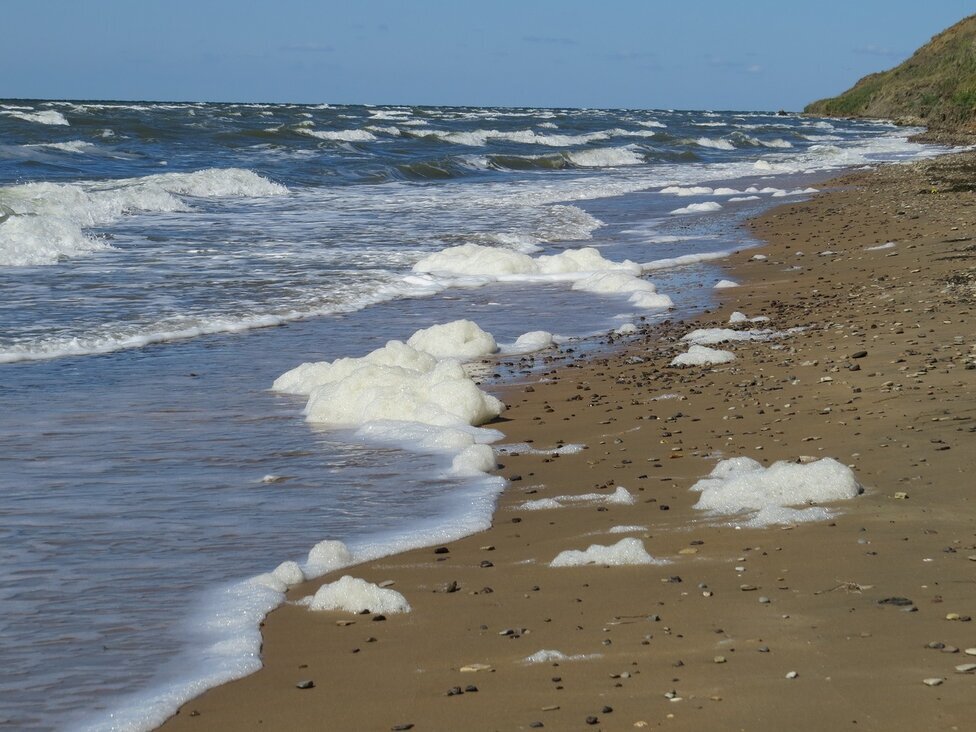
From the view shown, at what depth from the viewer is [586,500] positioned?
5840 mm

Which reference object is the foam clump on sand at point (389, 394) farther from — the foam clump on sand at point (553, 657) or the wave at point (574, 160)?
the wave at point (574, 160)

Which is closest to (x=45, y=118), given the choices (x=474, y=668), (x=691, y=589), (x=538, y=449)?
(x=538, y=449)

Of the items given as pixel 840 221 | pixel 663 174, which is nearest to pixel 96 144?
pixel 663 174

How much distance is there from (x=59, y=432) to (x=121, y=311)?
473cm

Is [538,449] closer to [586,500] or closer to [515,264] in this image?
[586,500]

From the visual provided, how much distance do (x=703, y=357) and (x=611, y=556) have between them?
4214 millimetres

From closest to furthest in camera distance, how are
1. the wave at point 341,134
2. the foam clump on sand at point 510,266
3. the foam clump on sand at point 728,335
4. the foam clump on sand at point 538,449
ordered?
the foam clump on sand at point 538,449 → the foam clump on sand at point 728,335 → the foam clump on sand at point 510,266 → the wave at point 341,134

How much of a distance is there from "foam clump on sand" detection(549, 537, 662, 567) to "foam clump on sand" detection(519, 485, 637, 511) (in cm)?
86

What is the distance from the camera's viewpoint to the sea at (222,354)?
4367 millimetres

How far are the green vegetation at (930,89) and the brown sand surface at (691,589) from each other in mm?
43928

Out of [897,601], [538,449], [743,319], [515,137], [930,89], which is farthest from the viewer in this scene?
[930,89]

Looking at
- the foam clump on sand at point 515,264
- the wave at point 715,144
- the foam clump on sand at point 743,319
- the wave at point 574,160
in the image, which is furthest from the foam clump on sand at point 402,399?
the wave at point 715,144

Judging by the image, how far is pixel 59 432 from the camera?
719cm

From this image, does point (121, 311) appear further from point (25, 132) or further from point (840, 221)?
point (25, 132)
